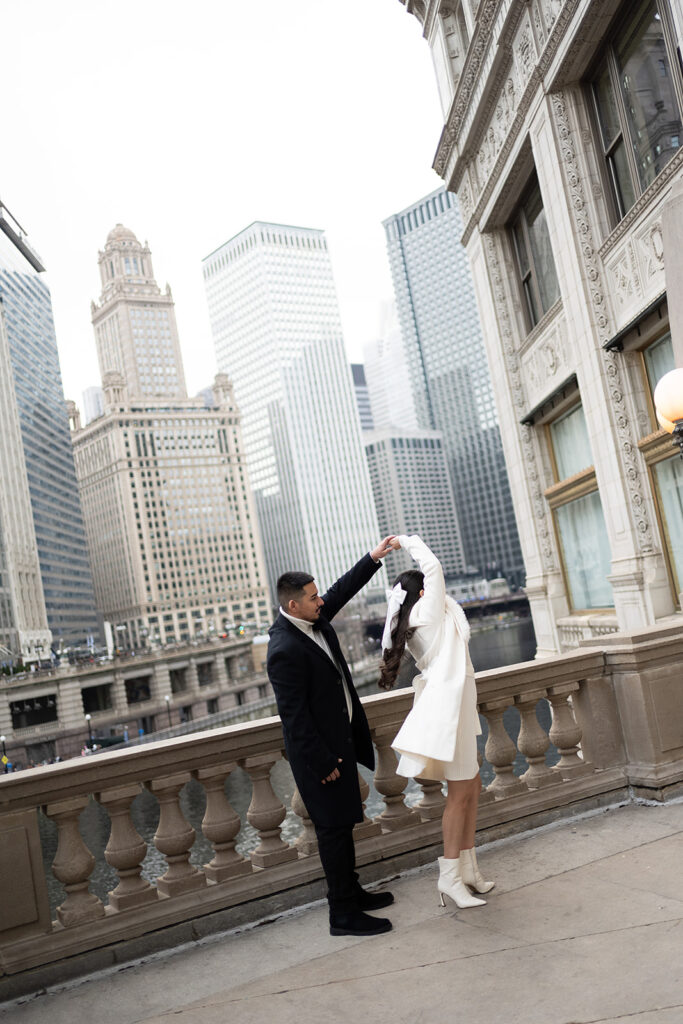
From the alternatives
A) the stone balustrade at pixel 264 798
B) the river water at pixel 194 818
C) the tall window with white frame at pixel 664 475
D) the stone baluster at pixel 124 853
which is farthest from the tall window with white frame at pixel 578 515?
the stone baluster at pixel 124 853

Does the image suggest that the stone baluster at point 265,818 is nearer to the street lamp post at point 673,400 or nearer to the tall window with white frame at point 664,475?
the street lamp post at point 673,400

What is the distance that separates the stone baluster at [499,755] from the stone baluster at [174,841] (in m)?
2.23

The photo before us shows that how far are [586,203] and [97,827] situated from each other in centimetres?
4418

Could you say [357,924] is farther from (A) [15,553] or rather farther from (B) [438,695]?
(A) [15,553]

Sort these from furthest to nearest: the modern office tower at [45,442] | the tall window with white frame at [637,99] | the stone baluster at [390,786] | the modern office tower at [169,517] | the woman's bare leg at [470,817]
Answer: the modern office tower at [169,517]
the modern office tower at [45,442]
the tall window with white frame at [637,99]
the stone baluster at [390,786]
the woman's bare leg at [470,817]

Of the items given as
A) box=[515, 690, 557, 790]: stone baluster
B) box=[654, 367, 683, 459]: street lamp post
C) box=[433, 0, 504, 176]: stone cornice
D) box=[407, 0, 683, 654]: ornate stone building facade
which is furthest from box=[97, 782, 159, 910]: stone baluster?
box=[433, 0, 504, 176]: stone cornice

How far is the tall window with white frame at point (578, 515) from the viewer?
50.8ft

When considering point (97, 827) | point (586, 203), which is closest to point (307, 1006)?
point (586, 203)

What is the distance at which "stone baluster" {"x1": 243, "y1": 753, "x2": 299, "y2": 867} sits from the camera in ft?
18.3

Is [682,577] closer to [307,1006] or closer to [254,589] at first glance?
[307,1006]

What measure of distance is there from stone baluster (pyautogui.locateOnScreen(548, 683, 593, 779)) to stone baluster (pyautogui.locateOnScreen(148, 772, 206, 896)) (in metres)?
2.81

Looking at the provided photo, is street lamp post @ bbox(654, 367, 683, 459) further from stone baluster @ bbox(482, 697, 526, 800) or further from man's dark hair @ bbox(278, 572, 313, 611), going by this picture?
man's dark hair @ bbox(278, 572, 313, 611)

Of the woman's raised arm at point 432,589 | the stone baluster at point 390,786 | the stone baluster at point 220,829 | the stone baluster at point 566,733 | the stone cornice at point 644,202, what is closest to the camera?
the woman's raised arm at point 432,589

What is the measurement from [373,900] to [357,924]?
0.34 metres
